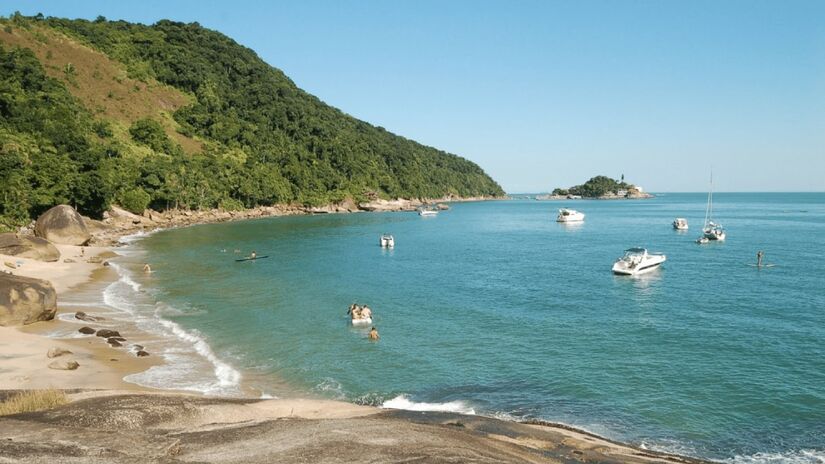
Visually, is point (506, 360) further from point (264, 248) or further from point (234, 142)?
point (234, 142)

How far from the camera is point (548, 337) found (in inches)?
1369

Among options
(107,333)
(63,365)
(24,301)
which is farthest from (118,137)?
(63,365)

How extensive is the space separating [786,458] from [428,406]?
538 inches

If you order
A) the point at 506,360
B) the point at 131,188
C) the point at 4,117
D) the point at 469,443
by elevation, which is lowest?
the point at 506,360

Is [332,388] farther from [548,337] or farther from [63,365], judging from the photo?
[548,337]

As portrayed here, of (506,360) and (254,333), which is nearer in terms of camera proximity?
(506,360)

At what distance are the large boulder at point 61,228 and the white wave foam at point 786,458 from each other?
78.5 m

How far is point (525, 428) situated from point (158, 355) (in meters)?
21.4

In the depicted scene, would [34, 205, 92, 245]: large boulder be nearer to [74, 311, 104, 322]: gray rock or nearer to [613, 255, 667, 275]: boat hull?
[74, 311, 104, 322]: gray rock

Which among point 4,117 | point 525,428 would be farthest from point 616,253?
point 4,117

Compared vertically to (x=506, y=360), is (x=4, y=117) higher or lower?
higher

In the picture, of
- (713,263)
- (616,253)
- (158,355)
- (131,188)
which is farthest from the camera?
(131,188)

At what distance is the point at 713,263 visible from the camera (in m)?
66.9

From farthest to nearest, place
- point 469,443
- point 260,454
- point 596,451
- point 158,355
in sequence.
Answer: point 158,355
point 596,451
point 469,443
point 260,454
